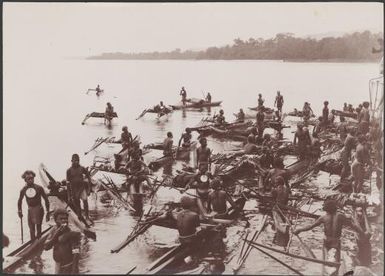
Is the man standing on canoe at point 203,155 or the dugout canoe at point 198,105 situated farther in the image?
the man standing on canoe at point 203,155

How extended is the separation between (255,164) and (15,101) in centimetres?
425

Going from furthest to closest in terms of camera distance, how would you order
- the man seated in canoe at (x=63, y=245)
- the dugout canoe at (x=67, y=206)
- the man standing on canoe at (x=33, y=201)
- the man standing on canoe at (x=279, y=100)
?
the man standing on canoe at (x=279, y=100) → the dugout canoe at (x=67, y=206) → the man standing on canoe at (x=33, y=201) → the man seated in canoe at (x=63, y=245)

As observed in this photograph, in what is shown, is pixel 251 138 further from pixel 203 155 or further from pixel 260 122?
pixel 203 155

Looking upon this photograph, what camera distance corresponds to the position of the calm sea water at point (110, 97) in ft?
27.2

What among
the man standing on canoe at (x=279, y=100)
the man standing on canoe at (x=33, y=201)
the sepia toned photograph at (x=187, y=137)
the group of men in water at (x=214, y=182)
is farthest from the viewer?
the man standing on canoe at (x=279, y=100)

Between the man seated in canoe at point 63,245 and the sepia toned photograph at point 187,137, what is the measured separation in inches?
1.0

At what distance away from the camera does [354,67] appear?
8.09 metres

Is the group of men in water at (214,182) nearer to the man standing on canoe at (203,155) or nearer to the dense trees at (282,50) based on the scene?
the man standing on canoe at (203,155)

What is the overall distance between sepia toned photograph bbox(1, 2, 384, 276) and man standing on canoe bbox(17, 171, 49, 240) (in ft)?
0.07

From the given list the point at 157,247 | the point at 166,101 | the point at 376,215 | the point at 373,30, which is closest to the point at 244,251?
the point at 157,247

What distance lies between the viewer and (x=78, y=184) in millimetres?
8531

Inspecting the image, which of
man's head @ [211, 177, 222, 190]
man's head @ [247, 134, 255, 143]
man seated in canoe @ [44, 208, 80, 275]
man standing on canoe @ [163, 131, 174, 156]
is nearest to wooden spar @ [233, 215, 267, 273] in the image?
man's head @ [211, 177, 222, 190]

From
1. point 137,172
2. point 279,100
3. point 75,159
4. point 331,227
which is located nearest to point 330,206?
point 331,227

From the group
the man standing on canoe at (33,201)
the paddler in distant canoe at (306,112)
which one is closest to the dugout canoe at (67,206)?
the man standing on canoe at (33,201)
